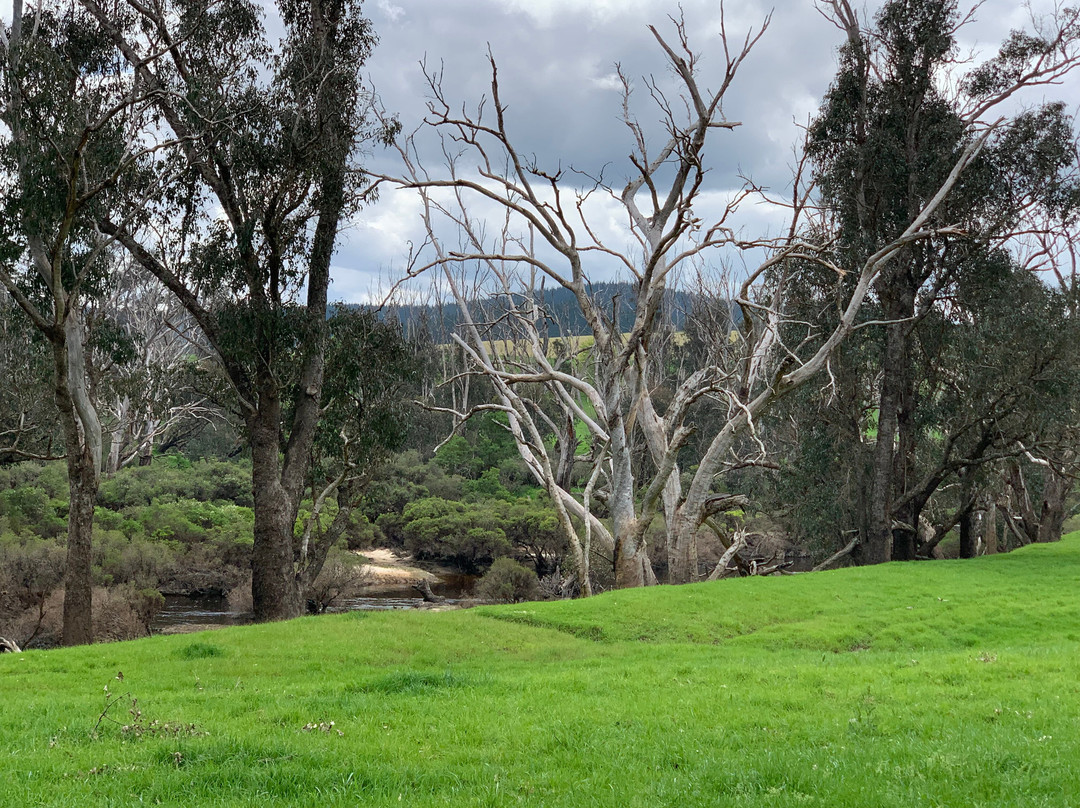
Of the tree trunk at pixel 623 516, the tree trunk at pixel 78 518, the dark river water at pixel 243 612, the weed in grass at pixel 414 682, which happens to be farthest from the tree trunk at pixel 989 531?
the tree trunk at pixel 78 518

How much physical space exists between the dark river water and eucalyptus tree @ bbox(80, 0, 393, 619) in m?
7.05

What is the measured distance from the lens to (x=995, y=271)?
23.2 meters

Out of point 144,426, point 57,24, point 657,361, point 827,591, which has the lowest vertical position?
point 827,591

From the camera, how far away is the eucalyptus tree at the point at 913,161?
2297 centimetres

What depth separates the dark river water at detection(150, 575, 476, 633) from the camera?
2478 cm

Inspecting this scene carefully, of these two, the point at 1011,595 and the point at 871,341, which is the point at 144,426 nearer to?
the point at 871,341

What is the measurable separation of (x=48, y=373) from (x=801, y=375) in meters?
16.8

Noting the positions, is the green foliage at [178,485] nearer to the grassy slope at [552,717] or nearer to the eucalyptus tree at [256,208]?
the eucalyptus tree at [256,208]

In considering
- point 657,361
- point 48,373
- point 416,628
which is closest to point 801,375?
point 416,628

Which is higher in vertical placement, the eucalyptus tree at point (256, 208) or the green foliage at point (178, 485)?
the eucalyptus tree at point (256, 208)

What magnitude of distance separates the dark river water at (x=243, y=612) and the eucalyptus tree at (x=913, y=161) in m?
15.2

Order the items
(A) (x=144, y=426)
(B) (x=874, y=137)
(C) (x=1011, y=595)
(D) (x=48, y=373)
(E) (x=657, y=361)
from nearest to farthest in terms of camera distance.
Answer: (C) (x=1011, y=595) → (D) (x=48, y=373) → (B) (x=874, y=137) → (E) (x=657, y=361) → (A) (x=144, y=426)

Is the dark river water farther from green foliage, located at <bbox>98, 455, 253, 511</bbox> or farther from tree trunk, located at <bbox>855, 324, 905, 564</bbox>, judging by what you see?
tree trunk, located at <bbox>855, 324, 905, 564</bbox>

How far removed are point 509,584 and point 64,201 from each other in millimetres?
20707
